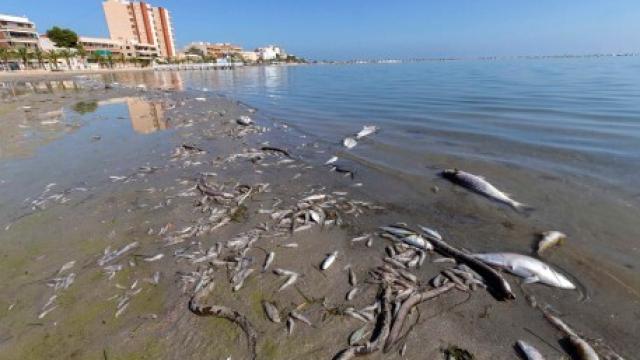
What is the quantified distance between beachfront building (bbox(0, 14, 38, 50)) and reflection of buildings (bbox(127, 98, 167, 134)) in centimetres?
10132

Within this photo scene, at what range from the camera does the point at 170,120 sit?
18578 mm

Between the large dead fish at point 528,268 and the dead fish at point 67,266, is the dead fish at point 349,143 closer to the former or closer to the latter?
the large dead fish at point 528,268

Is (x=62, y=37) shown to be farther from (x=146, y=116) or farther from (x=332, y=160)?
(x=332, y=160)

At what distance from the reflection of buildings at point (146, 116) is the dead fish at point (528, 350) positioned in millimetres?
16802

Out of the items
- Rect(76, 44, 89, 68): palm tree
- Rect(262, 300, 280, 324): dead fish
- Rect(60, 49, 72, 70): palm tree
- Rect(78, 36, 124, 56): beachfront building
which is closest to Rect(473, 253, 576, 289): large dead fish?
Rect(262, 300, 280, 324): dead fish

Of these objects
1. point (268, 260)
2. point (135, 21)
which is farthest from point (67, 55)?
point (268, 260)

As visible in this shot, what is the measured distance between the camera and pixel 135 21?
149 meters

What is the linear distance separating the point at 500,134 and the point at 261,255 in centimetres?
1204

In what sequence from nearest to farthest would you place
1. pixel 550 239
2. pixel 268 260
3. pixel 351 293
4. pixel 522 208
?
pixel 351 293
pixel 268 260
pixel 550 239
pixel 522 208

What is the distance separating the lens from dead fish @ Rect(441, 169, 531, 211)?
7.40m

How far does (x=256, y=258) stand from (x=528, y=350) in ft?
13.3

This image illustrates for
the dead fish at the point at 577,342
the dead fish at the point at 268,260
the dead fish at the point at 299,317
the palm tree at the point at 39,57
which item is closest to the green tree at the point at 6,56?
the palm tree at the point at 39,57

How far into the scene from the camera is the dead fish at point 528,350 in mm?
3549

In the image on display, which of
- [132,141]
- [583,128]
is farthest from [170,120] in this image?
[583,128]
